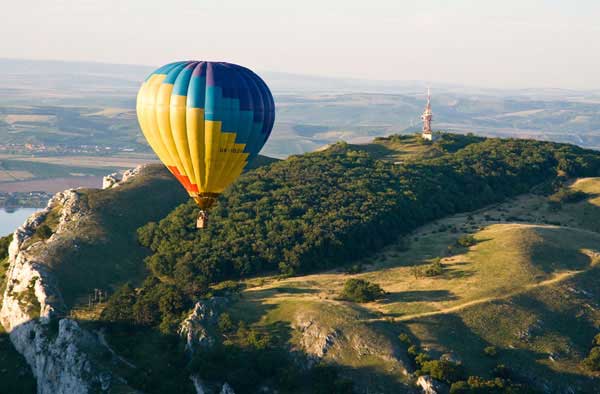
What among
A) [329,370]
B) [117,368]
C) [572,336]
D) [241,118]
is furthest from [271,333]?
[572,336]

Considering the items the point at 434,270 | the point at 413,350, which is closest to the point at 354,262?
the point at 434,270

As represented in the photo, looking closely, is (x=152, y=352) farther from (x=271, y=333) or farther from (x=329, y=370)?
(x=329, y=370)

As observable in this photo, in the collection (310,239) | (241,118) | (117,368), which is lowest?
(117,368)

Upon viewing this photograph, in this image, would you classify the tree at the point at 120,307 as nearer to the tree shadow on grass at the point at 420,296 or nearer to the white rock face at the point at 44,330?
the white rock face at the point at 44,330

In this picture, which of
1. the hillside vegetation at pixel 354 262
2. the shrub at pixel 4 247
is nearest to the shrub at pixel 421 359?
the hillside vegetation at pixel 354 262

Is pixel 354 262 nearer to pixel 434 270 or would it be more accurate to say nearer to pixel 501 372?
pixel 434 270

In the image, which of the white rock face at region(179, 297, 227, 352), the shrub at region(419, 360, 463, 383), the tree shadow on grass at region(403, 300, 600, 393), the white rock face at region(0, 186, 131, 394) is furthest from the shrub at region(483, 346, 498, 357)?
the white rock face at region(0, 186, 131, 394)

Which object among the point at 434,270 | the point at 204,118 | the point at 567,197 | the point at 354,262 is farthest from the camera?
the point at 567,197
